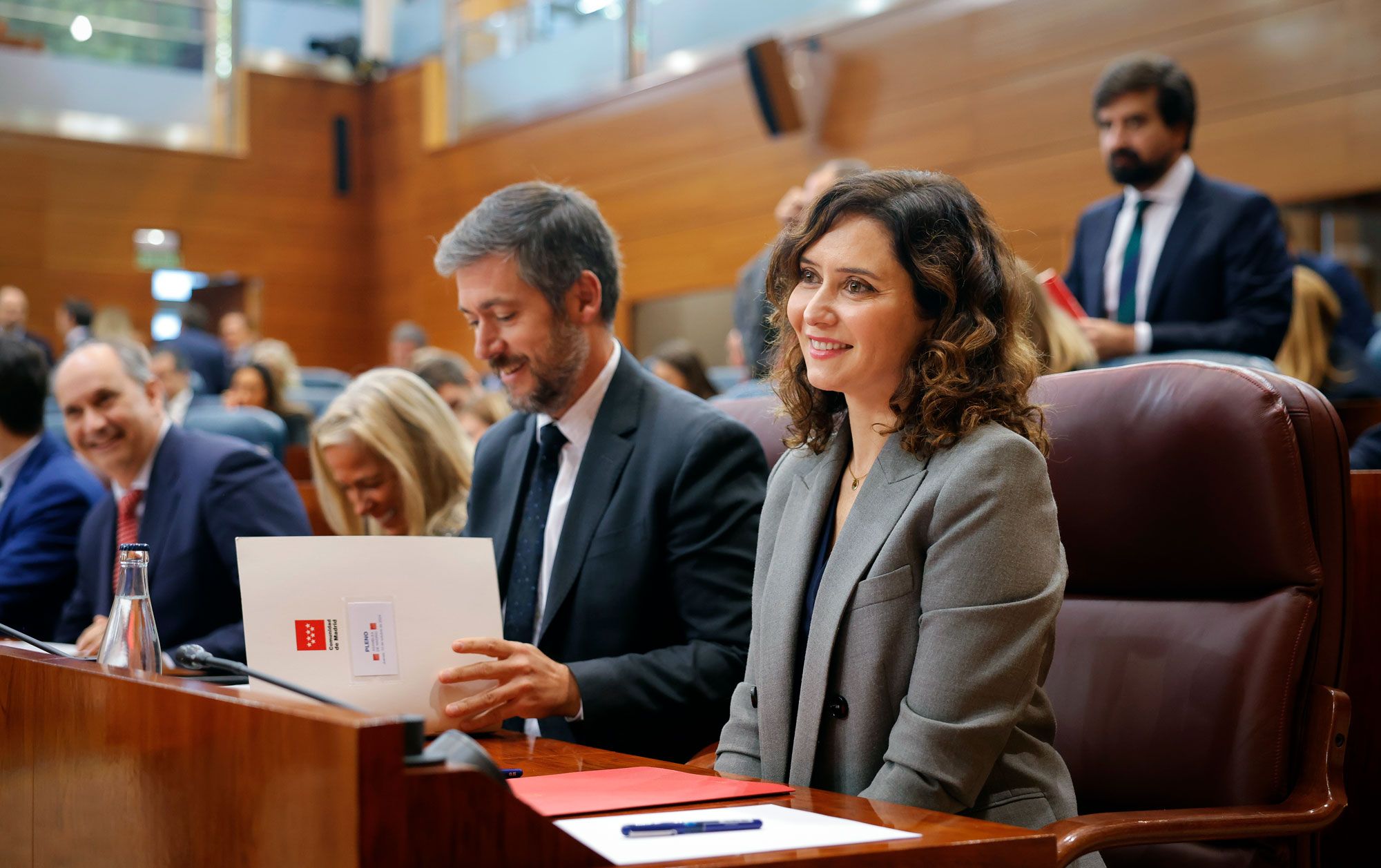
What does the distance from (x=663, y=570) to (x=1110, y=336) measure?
141cm

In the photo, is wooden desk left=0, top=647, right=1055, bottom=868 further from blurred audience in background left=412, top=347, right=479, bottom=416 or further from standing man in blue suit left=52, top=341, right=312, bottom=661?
blurred audience in background left=412, top=347, right=479, bottom=416

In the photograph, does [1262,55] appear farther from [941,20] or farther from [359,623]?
[359,623]

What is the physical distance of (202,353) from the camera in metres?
8.84

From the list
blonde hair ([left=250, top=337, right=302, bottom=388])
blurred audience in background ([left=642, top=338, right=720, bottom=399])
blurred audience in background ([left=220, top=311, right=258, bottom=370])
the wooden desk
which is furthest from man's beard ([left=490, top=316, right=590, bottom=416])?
blurred audience in background ([left=220, top=311, right=258, bottom=370])

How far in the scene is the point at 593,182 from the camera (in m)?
9.25

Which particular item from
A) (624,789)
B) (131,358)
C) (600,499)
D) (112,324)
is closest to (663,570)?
(600,499)

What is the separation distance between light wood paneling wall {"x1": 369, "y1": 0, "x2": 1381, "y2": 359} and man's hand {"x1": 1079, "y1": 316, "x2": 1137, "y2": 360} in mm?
275

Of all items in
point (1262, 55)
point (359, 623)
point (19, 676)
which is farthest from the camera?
point (1262, 55)

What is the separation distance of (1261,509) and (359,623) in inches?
42.7

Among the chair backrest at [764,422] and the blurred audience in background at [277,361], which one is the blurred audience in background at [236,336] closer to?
the blurred audience in background at [277,361]

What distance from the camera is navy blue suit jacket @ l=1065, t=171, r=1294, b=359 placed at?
10.7 feet

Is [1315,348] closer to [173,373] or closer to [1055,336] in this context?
[1055,336]

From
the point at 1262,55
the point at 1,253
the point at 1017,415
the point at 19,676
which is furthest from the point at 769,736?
the point at 1,253

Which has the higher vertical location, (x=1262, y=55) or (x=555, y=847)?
(x=1262, y=55)
